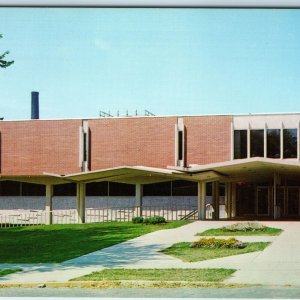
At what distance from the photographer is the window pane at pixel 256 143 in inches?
1223

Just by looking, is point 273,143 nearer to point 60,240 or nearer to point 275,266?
point 60,240

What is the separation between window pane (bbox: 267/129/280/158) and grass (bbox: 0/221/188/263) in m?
8.93

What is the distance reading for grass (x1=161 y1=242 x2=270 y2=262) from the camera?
557 inches

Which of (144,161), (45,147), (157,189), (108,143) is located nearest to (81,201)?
(157,189)

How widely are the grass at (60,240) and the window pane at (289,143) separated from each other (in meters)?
9.15

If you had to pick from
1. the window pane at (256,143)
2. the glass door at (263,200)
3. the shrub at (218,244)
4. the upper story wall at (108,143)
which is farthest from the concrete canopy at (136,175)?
the shrub at (218,244)

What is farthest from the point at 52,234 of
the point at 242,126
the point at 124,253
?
the point at 242,126

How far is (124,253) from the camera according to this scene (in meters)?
15.3

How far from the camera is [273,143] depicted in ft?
102

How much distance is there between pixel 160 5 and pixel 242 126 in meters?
20.8

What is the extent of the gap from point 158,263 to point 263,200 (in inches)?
812

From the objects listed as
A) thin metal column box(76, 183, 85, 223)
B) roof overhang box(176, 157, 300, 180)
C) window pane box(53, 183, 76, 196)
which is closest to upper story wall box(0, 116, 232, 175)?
window pane box(53, 183, 76, 196)

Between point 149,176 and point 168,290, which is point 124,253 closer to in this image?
point 168,290

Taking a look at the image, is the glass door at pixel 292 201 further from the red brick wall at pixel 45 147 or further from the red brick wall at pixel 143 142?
the red brick wall at pixel 45 147
